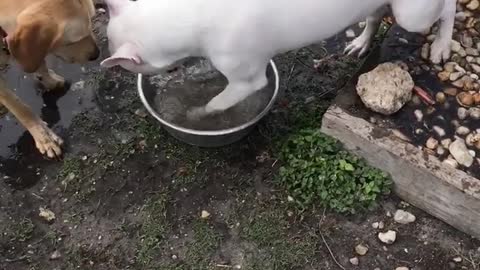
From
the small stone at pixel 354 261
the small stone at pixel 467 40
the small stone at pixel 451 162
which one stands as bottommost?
the small stone at pixel 354 261

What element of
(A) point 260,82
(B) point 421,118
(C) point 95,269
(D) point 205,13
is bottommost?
(C) point 95,269

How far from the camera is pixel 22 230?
3.60 metres

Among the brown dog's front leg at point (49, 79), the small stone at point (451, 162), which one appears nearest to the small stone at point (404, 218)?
the small stone at point (451, 162)

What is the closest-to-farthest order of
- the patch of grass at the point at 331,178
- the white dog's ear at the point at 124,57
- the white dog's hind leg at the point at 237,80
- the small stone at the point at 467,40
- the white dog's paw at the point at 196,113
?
the white dog's ear at the point at 124,57, the white dog's hind leg at the point at 237,80, the patch of grass at the point at 331,178, the white dog's paw at the point at 196,113, the small stone at the point at 467,40

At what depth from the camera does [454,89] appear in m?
3.67

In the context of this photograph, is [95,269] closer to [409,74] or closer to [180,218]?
[180,218]

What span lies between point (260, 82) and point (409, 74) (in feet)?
2.50

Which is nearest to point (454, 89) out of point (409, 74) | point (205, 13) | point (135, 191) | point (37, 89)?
point (409, 74)

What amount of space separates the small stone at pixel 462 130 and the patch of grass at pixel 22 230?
2094mm

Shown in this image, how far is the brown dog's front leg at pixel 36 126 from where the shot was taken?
366 centimetres

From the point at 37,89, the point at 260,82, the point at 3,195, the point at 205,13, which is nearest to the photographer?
the point at 205,13

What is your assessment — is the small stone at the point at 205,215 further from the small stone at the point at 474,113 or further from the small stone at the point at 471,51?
the small stone at the point at 471,51

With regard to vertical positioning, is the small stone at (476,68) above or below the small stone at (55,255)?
above

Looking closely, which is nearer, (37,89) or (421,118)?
(421,118)
